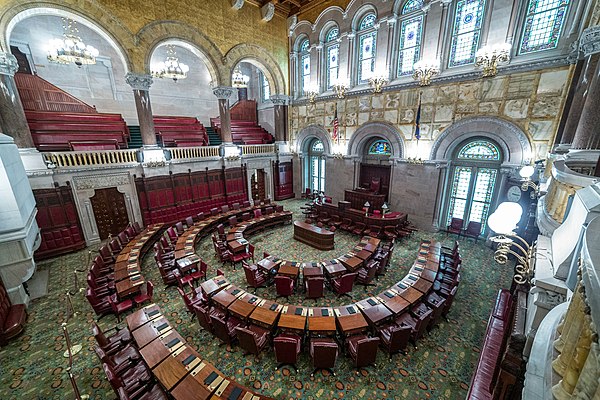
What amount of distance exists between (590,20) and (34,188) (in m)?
19.4

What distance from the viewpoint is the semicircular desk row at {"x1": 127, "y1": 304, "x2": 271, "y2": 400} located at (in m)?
3.49

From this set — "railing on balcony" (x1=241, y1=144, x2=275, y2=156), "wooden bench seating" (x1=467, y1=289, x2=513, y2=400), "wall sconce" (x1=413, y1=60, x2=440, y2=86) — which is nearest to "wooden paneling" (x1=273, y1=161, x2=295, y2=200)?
"railing on balcony" (x1=241, y1=144, x2=275, y2=156)

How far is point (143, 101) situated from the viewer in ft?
36.4

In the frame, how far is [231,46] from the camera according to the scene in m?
13.5

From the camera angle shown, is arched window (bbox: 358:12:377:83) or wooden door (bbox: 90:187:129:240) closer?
wooden door (bbox: 90:187:129:240)

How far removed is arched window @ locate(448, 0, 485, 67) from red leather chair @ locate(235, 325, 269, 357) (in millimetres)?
12534

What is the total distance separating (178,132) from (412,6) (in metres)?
14.3

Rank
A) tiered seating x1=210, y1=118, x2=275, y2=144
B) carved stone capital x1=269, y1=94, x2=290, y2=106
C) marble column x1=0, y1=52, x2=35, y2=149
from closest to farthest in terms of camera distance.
A: 1. marble column x1=0, y1=52, x2=35, y2=149
2. carved stone capital x1=269, y1=94, x2=290, y2=106
3. tiered seating x1=210, y1=118, x2=275, y2=144

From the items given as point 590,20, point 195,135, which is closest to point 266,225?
point 195,135

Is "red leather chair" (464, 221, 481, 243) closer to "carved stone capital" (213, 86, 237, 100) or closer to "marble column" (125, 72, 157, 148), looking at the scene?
"carved stone capital" (213, 86, 237, 100)

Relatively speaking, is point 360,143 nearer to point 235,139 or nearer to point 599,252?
point 235,139

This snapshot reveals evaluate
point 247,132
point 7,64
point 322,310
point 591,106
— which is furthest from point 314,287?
point 247,132

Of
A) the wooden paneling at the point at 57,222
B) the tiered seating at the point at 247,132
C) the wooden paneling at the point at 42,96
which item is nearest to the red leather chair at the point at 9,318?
the wooden paneling at the point at 57,222

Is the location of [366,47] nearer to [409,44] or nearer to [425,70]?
[409,44]
